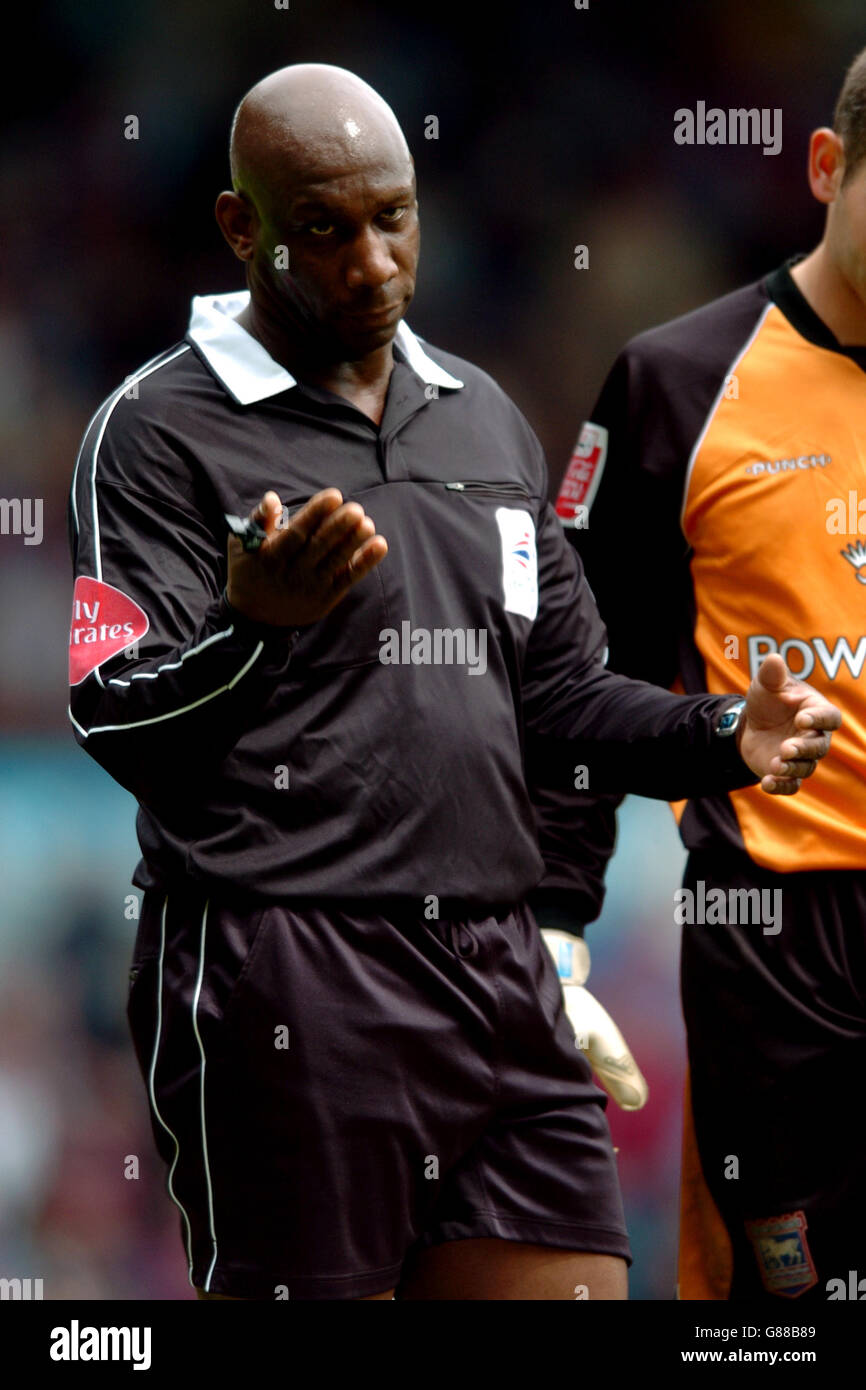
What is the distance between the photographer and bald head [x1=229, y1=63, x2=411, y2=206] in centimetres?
199

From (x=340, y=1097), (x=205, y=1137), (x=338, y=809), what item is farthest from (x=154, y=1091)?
(x=338, y=809)

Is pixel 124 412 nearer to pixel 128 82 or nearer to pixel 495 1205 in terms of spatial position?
pixel 495 1205

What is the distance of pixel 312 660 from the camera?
1.97 metres

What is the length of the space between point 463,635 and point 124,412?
427 mm

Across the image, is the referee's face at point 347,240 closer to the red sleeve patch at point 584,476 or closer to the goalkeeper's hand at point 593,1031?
the red sleeve patch at point 584,476

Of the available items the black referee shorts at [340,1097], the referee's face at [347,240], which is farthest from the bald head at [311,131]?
the black referee shorts at [340,1097]

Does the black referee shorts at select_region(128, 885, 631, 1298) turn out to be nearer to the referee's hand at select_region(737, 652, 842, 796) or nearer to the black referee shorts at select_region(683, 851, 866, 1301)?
the referee's hand at select_region(737, 652, 842, 796)

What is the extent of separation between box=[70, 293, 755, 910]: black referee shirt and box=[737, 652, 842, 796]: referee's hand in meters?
0.06

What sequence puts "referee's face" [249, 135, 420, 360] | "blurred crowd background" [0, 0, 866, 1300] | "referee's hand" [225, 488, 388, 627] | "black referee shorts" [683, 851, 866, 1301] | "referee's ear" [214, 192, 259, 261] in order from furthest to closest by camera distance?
1. "blurred crowd background" [0, 0, 866, 1300]
2. "black referee shorts" [683, 851, 866, 1301]
3. "referee's ear" [214, 192, 259, 261]
4. "referee's face" [249, 135, 420, 360]
5. "referee's hand" [225, 488, 388, 627]

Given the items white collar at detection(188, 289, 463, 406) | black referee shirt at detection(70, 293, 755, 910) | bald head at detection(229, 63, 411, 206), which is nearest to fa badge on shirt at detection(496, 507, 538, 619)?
black referee shirt at detection(70, 293, 755, 910)

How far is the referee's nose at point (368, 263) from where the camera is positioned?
1.98 metres

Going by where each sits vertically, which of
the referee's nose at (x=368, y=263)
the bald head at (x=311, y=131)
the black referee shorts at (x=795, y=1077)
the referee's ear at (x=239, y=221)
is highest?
the bald head at (x=311, y=131)

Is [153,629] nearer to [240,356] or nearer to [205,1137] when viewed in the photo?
[240,356]

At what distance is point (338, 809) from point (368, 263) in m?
0.56
